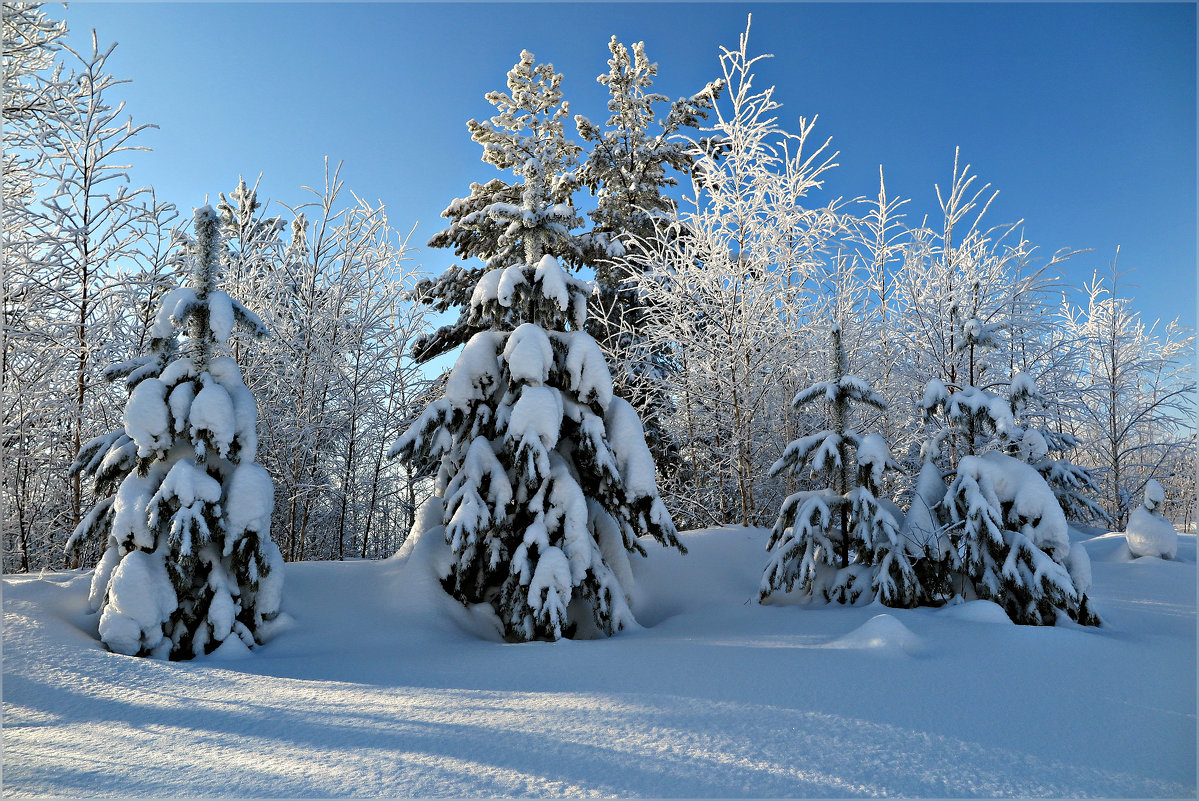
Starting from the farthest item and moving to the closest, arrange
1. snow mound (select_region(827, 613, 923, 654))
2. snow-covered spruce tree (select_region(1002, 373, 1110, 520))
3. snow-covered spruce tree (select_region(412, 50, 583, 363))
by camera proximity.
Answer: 1. snow-covered spruce tree (select_region(412, 50, 583, 363))
2. snow-covered spruce tree (select_region(1002, 373, 1110, 520))
3. snow mound (select_region(827, 613, 923, 654))

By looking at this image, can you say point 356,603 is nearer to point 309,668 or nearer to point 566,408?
point 309,668

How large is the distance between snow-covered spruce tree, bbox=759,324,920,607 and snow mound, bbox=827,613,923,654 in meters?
1.36

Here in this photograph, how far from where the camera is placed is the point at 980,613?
15.4 ft

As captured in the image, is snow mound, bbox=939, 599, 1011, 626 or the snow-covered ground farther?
snow mound, bbox=939, 599, 1011, 626

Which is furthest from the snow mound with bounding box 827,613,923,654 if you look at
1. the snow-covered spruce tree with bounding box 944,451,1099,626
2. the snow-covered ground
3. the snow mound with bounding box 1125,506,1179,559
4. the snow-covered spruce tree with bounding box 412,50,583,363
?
the snow-covered spruce tree with bounding box 412,50,583,363

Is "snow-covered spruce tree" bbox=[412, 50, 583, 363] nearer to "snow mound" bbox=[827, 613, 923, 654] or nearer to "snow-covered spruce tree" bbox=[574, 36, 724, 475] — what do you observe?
"snow-covered spruce tree" bbox=[574, 36, 724, 475]

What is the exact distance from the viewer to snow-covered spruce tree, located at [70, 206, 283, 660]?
442cm

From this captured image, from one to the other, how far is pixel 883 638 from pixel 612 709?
1.95 metres

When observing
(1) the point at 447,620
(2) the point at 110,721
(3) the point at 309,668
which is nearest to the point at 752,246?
(1) the point at 447,620

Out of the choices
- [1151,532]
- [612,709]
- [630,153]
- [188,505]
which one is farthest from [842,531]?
[630,153]

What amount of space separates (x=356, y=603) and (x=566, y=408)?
242cm

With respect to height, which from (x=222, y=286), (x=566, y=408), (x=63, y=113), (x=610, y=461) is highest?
(x=63, y=113)

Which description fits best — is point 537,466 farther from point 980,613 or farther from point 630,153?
point 630,153

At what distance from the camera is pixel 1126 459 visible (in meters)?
13.3
